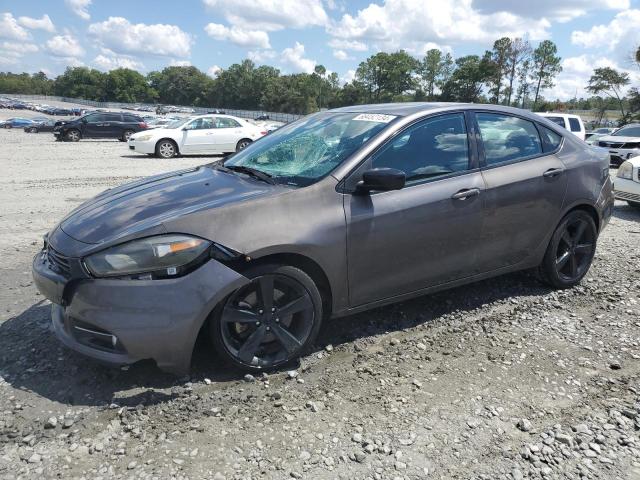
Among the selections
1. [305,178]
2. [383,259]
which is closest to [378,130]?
[305,178]

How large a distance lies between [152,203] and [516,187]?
272 cm

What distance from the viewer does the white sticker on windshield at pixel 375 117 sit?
380 cm

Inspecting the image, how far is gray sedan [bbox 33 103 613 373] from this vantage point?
2861mm

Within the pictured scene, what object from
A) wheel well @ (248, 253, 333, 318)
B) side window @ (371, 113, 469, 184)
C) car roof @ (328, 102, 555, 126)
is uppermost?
car roof @ (328, 102, 555, 126)

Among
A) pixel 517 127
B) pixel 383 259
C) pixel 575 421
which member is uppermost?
pixel 517 127

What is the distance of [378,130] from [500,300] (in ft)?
6.34

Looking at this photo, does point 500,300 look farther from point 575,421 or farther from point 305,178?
point 305,178

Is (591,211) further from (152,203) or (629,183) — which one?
(629,183)

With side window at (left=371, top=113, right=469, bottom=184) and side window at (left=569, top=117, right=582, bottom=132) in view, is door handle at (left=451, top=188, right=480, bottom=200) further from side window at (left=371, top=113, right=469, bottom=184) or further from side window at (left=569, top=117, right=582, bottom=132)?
side window at (left=569, top=117, right=582, bottom=132)

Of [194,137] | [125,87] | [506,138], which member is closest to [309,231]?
[506,138]

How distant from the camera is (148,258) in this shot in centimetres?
285

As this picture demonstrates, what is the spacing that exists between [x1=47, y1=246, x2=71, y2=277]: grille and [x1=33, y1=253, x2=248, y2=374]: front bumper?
0.04 m

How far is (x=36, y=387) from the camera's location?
3.04m

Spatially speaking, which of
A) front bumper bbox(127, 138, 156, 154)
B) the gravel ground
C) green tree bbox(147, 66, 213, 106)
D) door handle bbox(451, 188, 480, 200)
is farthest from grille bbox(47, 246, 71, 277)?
green tree bbox(147, 66, 213, 106)
